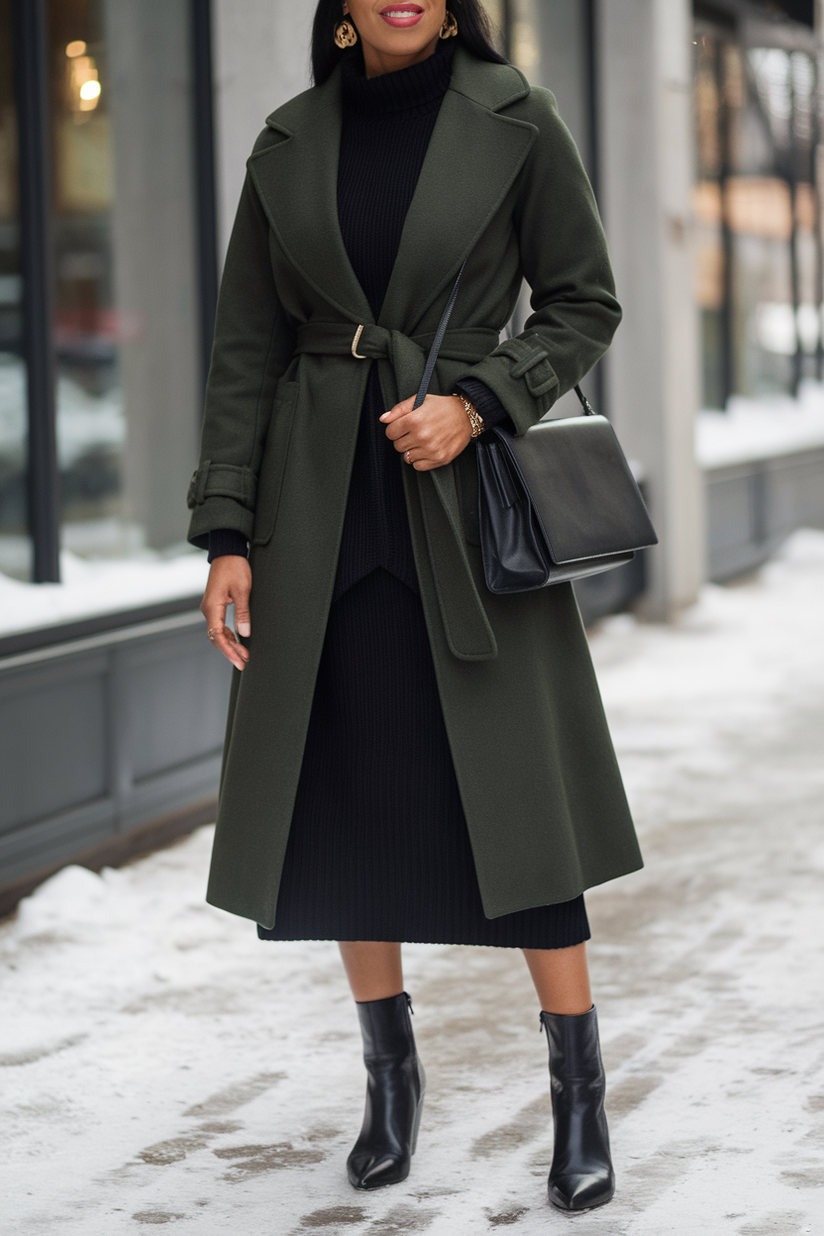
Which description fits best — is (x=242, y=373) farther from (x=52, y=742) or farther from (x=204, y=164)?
(x=204, y=164)

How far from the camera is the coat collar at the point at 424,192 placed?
2492 mm

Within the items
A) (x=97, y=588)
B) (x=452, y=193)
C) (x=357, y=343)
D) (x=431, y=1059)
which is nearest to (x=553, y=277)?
(x=452, y=193)

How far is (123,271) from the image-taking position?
18.2 ft

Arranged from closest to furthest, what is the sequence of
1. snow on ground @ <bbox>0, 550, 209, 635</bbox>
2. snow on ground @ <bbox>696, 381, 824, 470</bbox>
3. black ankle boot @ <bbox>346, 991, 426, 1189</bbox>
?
black ankle boot @ <bbox>346, 991, 426, 1189</bbox>
snow on ground @ <bbox>0, 550, 209, 635</bbox>
snow on ground @ <bbox>696, 381, 824, 470</bbox>

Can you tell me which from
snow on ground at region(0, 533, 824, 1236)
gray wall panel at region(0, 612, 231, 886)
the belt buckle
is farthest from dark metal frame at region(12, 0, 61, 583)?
the belt buckle

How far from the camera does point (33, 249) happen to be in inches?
197

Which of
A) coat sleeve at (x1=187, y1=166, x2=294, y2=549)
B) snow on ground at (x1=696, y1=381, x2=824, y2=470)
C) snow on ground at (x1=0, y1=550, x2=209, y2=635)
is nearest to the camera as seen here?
coat sleeve at (x1=187, y1=166, x2=294, y2=549)

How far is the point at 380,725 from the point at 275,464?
0.45 meters

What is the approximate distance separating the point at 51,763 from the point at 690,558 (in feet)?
18.8

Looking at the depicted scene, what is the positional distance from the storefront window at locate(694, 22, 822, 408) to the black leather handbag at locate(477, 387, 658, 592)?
8.80 metres

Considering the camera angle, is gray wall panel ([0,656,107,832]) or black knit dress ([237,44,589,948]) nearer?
black knit dress ([237,44,589,948])

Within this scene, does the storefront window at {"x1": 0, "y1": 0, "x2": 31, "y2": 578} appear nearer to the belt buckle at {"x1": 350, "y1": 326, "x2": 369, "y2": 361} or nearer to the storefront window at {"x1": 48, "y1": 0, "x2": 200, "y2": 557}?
the storefront window at {"x1": 48, "y1": 0, "x2": 200, "y2": 557}

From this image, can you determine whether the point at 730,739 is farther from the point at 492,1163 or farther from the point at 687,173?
the point at 687,173

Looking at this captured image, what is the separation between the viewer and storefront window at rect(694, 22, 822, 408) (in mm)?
11383
